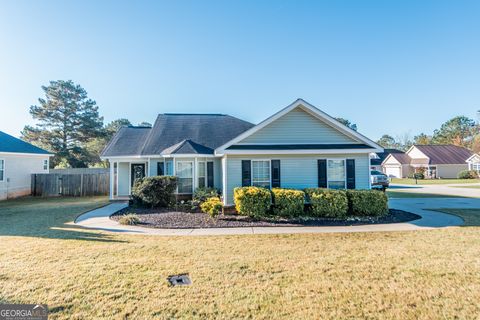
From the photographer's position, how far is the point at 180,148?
1438cm

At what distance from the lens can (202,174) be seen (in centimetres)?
1470

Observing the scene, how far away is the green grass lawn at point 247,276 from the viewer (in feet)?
11.9

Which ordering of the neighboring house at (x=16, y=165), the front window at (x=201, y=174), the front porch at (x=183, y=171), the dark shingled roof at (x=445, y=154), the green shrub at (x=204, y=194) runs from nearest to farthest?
the green shrub at (x=204, y=194) < the front porch at (x=183, y=171) < the front window at (x=201, y=174) < the neighboring house at (x=16, y=165) < the dark shingled roof at (x=445, y=154)

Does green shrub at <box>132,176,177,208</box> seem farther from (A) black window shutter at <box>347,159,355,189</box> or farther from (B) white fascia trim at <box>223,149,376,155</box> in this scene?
(A) black window shutter at <box>347,159,355,189</box>

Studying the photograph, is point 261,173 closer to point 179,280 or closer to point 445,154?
point 179,280

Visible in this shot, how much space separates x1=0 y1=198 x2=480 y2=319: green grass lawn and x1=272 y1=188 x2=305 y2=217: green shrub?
8.81 ft

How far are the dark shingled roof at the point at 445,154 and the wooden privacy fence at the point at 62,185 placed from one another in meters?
50.2

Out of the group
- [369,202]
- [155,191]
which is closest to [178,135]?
[155,191]

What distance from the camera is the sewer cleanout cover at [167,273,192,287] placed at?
4.41 metres

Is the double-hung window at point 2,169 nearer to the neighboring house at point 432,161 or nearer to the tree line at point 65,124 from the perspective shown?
the tree line at point 65,124

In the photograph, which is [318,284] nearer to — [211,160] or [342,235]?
[342,235]

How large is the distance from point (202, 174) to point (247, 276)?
10.4 meters

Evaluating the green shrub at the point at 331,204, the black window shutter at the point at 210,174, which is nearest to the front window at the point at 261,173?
the green shrub at the point at 331,204

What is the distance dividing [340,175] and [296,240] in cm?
623
